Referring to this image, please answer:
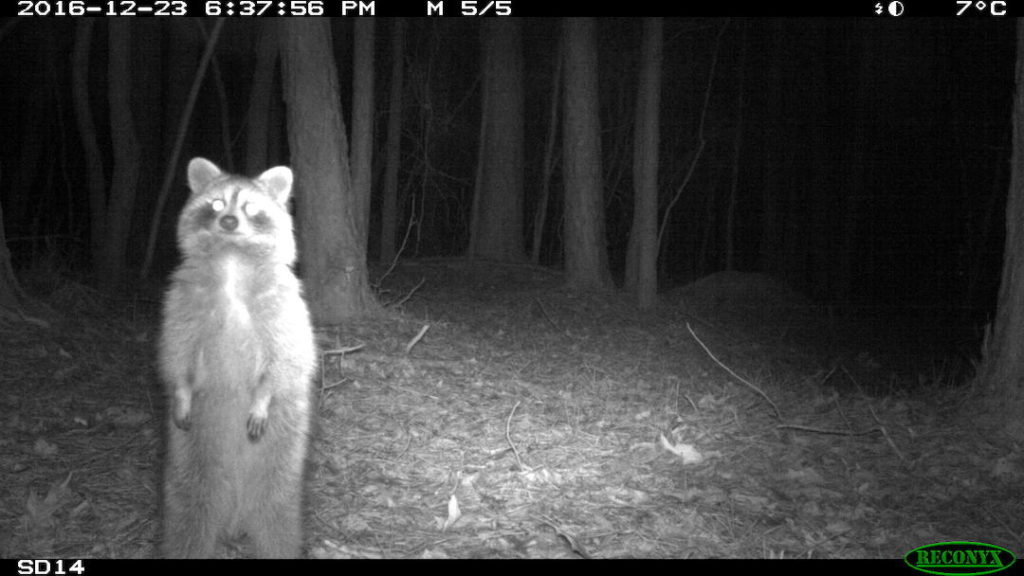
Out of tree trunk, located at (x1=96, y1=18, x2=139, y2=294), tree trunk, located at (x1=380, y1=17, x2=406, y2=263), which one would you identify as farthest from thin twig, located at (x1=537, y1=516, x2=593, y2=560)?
tree trunk, located at (x1=380, y1=17, x2=406, y2=263)

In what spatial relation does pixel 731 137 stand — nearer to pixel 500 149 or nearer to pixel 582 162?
pixel 500 149

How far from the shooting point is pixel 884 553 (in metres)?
5.09

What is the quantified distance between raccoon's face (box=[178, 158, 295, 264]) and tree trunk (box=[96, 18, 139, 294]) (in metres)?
8.59

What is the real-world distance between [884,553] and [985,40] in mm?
30517

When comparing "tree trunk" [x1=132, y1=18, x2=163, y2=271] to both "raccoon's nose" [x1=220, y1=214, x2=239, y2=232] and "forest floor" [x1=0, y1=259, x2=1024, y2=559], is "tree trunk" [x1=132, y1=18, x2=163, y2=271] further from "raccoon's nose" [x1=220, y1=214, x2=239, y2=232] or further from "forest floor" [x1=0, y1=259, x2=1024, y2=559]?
"raccoon's nose" [x1=220, y1=214, x2=239, y2=232]

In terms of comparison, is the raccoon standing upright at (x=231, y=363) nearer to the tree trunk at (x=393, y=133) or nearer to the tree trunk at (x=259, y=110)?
the tree trunk at (x=259, y=110)

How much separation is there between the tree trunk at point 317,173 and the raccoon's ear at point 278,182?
4802mm

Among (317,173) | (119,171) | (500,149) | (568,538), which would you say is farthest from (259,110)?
(568,538)

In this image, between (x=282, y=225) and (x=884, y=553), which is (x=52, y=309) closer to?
(x=282, y=225)

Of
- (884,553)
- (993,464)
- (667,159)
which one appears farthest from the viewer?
(667,159)

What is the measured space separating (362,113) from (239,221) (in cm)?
885

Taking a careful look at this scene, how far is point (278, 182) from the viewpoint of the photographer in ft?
14.9

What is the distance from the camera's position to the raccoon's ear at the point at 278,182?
4496 millimetres

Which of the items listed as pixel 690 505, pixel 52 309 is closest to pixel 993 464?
pixel 690 505
